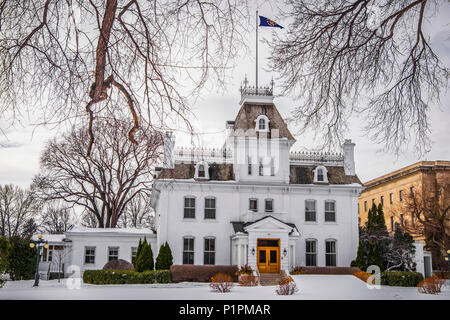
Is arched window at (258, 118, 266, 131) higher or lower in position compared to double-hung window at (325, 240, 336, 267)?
higher

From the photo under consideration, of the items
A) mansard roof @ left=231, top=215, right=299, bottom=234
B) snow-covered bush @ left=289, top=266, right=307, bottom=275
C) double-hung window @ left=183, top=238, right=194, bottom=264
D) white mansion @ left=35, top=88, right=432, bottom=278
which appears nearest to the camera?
snow-covered bush @ left=289, top=266, right=307, bottom=275

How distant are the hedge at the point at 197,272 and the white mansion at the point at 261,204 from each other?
3.34 ft

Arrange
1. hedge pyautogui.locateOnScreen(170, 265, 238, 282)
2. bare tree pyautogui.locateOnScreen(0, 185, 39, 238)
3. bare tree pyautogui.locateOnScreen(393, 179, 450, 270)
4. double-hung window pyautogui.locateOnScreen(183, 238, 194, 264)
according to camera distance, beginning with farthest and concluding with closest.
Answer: bare tree pyautogui.locateOnScreen(0, 185, 39, 238), bare tree pyautogui.locateOnScreen(393, 179, 450, 270), double-hung window pyautogui.locateOnScreen(183, 238, 194, 264), hedge pyautogui.locateOnScreen(170, 265, 238, 282)

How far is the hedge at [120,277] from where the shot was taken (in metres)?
26.7

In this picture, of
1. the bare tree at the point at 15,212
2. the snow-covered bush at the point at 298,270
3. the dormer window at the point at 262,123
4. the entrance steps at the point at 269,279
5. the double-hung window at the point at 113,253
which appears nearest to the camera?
the entrance steps at the point at 269,279

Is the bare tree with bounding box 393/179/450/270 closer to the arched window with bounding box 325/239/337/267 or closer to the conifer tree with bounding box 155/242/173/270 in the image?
the arched window with bounding box 325/239/337/267

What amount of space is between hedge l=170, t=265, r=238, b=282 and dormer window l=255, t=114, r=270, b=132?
964cm

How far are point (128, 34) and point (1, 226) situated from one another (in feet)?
158

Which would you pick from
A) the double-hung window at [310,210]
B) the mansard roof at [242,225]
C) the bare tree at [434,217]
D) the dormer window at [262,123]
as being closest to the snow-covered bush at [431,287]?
the mansard roof at [242,225]

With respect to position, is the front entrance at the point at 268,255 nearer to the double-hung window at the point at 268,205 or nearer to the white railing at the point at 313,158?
the double-hung window at the point at 268,205

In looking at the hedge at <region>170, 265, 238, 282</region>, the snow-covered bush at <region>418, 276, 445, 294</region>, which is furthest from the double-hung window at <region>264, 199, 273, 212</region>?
the snow-covered bush at <region>418, 276, 445, 294</region>

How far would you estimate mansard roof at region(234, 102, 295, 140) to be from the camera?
33.8 metres

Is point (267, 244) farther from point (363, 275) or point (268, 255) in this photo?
point (363, 275)
